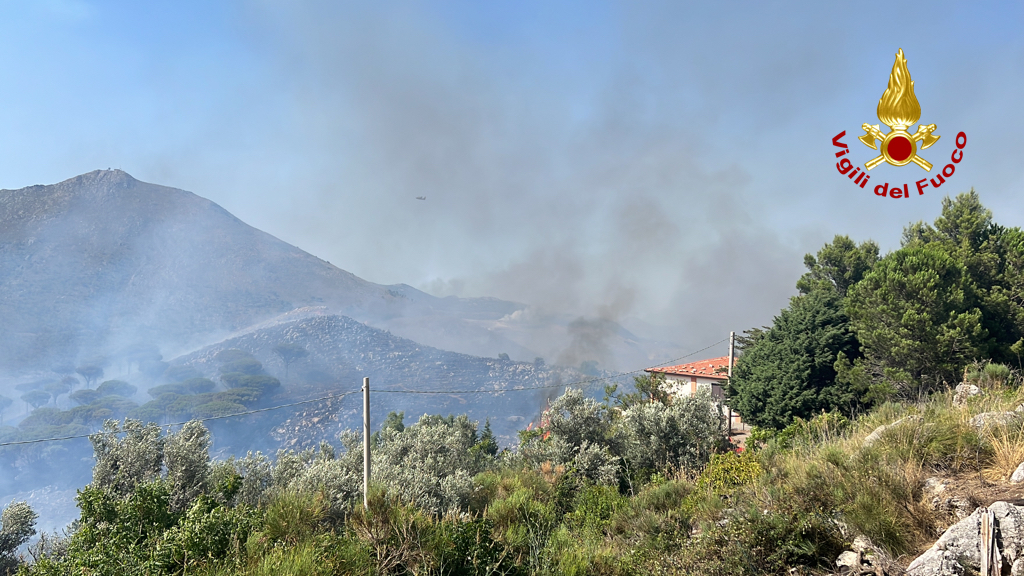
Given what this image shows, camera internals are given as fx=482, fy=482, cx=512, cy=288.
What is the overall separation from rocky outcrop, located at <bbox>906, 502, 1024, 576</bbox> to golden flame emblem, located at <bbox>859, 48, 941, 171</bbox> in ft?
22.4

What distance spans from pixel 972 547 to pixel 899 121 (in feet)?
26.2

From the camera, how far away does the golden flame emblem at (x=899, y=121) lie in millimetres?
8719

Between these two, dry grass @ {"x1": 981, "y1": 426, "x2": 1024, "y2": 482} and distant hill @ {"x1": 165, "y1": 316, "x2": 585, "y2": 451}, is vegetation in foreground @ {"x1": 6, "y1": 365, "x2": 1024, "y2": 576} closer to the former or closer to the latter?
dry grass @ {"x1": 981, "y1": 426, "x2": 1024, "y2": 482}

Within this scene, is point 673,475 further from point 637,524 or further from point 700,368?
point 700,368

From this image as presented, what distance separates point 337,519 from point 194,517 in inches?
216

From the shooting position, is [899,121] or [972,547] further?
[899,121]

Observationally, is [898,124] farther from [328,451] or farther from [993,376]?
[328,451]

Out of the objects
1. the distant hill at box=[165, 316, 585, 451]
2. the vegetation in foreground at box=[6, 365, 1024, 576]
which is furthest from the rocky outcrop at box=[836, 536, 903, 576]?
the distant hill at box=[165, 316, 585, 451]

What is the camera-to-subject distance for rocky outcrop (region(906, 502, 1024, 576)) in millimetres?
3545

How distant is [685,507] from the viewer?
7.03 meters

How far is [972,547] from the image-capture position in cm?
374

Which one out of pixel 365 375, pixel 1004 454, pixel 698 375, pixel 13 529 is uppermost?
pixel 1004 454

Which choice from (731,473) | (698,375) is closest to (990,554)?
(731,473)

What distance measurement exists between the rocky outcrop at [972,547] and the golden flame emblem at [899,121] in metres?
6.83
